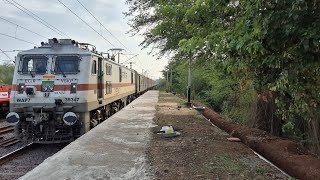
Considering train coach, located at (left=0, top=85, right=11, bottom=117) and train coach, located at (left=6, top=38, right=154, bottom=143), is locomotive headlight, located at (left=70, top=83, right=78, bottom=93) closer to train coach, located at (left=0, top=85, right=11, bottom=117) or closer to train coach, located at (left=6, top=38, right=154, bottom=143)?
train coach, located at (left=6, top=38, right=154, bottom=143)

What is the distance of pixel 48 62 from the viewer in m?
12.0

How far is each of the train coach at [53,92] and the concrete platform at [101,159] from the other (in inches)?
54.0

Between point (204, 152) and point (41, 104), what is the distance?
246 inches

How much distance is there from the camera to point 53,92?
37.9ft

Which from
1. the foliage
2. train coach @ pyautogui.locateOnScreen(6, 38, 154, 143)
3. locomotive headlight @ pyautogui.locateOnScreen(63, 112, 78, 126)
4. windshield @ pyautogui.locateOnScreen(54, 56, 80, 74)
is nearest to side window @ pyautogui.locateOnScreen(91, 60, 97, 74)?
train coach @ pyautogui.locateOnScreen(6, 38, 154, 143)

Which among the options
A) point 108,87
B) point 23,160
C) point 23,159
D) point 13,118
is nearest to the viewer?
point 23,160

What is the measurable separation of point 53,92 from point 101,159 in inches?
208

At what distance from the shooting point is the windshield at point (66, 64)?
1195 cm

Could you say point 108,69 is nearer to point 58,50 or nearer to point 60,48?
point 60,48

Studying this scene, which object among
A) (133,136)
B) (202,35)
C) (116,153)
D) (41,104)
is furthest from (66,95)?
(202,35)

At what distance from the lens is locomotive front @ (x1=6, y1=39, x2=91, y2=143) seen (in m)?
11.3

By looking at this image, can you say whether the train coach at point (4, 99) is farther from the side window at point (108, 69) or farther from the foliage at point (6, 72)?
the foliage at point (6, 72)

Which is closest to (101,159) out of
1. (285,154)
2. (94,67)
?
(285,154)

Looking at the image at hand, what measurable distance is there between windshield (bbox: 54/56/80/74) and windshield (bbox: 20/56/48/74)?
0.41m
